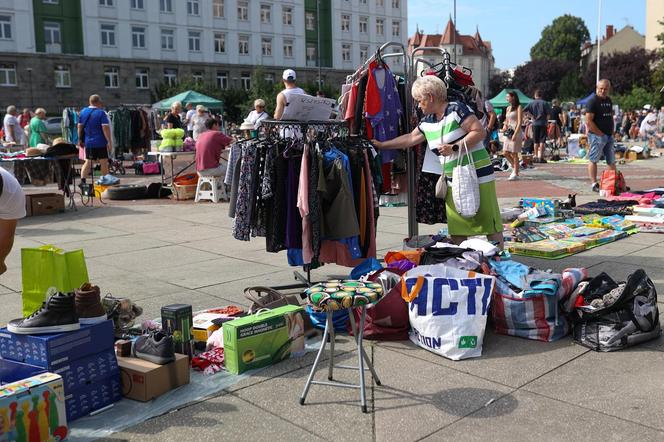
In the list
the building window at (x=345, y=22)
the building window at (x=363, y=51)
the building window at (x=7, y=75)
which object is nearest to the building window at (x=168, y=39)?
A: the building window at (x=7, y=75)

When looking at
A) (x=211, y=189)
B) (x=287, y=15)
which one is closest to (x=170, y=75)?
(x=287, y=15)

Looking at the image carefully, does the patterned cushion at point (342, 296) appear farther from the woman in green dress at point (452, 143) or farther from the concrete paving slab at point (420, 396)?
the woman in green dress at point (452, 143)

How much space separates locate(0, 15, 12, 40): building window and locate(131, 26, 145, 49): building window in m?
9.18

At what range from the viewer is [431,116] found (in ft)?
20.0

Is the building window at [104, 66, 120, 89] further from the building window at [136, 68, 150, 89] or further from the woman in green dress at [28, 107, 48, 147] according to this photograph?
the woman in green dress at [28, 107, 48, 147]

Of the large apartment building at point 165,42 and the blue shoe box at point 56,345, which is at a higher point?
the large apartment building at point 165,42

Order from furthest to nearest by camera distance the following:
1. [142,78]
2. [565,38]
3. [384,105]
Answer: [565,38] → [142,78] → [384,105]

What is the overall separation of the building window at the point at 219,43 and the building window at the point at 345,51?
1324 cm

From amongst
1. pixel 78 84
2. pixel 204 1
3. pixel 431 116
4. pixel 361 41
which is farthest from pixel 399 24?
pixel 431 116

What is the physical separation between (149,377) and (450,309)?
1.94 metres

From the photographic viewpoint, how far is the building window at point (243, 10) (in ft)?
199

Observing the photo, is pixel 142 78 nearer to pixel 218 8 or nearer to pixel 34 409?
pixel 218 8

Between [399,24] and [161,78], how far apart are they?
28.5m

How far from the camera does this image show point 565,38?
10225 centimetres
